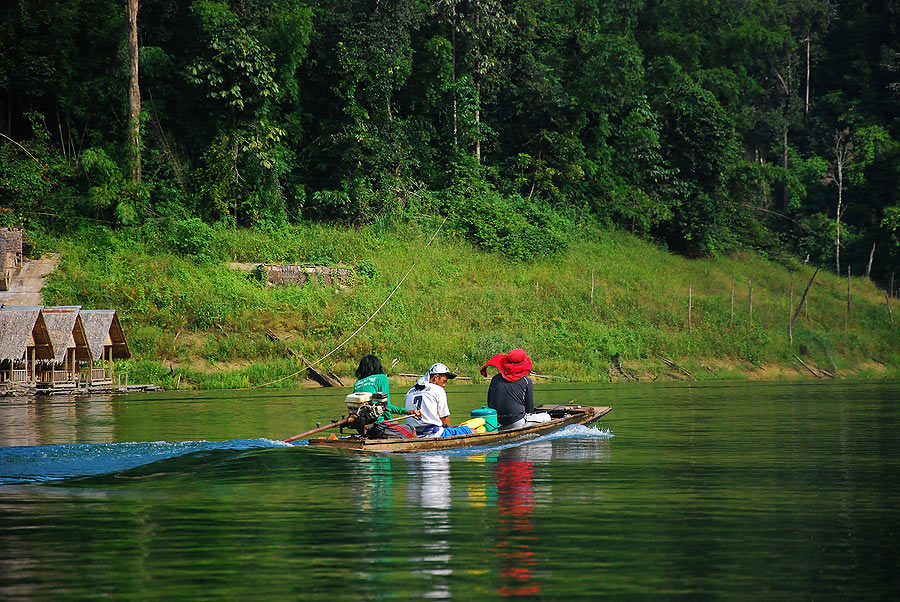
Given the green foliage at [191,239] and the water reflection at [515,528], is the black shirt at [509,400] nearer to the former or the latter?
the water reflection at [515,528]

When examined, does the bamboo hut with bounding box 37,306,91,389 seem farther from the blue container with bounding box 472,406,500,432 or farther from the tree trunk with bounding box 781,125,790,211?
the tree trunk with bounding box 781,125,790,211

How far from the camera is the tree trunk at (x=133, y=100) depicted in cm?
3928

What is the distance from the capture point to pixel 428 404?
50.1 feet

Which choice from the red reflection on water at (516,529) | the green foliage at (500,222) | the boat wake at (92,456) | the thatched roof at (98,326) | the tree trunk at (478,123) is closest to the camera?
the red reflection on water at (516,529)

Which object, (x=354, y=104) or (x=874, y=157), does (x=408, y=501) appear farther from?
(x=874, y=157)

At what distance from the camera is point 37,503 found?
424 inches

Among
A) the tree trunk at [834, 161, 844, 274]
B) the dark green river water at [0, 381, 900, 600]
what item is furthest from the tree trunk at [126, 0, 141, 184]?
the tree trunk at [834, 161, 844, 274]

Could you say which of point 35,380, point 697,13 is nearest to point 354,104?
point 35,380

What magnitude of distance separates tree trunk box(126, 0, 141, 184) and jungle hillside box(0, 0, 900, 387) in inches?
4.0

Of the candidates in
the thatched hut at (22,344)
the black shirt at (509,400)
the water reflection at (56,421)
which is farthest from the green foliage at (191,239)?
the black shirt at (509,400)

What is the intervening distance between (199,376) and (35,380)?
497 cm

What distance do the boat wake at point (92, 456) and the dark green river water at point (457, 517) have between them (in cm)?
5

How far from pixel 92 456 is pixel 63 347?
1781 centimetres

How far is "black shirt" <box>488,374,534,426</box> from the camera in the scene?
16766 millimetres
